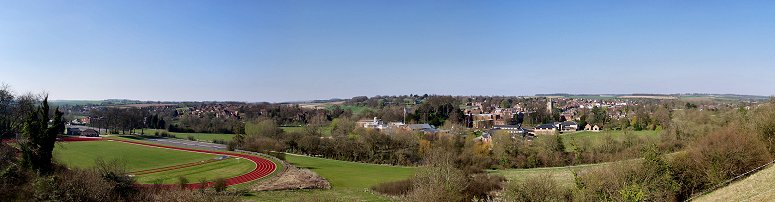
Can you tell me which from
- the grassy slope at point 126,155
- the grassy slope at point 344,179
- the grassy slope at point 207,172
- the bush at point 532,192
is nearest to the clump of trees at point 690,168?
the bush at point 532,192

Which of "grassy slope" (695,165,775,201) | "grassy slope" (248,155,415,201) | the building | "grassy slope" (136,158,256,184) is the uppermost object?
"grassy slope" (695,165,775,201)

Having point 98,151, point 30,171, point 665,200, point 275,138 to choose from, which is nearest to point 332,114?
point 275,138

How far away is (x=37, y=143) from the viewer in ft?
86.1

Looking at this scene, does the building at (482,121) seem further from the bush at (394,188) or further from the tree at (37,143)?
the tree at (37,143)

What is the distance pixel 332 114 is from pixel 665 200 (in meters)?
122

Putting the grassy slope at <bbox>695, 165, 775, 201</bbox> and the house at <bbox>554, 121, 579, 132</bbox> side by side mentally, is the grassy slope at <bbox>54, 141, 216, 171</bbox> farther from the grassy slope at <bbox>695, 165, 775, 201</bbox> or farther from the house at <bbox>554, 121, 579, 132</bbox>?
the house at <bbox>554, 121, 579, 132</bbox>

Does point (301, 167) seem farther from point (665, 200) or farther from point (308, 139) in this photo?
point (665, 200)

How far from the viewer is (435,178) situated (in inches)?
833

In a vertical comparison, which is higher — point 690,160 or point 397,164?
point 690,160

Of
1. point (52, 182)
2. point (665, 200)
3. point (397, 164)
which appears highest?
point (52, 182)

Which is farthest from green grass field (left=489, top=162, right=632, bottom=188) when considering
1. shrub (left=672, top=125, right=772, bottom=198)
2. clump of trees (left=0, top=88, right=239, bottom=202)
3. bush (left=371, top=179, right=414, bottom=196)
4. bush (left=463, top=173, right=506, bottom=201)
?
clump of trees (left=0, top=88, right=239, bottom=202)

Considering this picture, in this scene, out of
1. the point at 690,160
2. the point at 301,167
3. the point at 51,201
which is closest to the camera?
the point at 51,201

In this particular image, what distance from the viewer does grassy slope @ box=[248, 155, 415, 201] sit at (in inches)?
1218

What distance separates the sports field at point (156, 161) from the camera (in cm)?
4072
